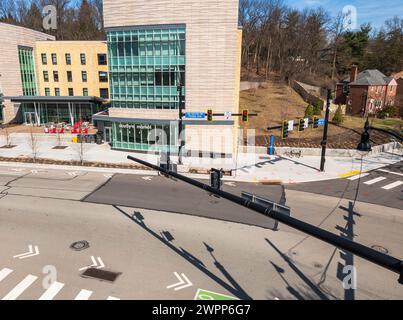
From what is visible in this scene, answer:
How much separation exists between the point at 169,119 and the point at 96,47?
26.2m

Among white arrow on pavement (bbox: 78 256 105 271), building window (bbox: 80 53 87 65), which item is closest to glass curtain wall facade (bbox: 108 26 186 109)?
building window (bbox: 80 53 87 65)

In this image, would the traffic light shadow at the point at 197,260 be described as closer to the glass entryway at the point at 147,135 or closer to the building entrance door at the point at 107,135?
the glass entryway at the point at 147,135

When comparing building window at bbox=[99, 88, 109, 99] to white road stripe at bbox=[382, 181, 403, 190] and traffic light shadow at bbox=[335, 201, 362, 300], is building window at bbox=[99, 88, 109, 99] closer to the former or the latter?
traffic light shadow at bbox=[335, 201, 362, 300]

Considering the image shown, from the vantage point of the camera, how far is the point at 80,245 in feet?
46.6

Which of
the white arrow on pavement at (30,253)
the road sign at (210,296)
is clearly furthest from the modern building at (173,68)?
the road sign at (210,296)

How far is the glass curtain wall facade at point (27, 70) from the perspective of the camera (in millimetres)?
49906

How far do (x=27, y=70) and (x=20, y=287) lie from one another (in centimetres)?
4957

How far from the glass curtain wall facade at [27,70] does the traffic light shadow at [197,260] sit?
4399 cm

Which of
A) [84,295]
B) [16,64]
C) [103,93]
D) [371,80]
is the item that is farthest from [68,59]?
[371,80]

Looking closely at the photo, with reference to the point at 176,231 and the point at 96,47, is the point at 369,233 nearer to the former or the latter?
the point at 176,231

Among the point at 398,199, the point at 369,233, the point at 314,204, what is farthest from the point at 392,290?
the point at 398,199

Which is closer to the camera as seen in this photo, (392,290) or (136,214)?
(392,290)

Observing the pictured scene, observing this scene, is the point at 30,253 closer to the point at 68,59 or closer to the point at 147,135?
the point at 147,135

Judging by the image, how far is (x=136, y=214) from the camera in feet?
58.5
